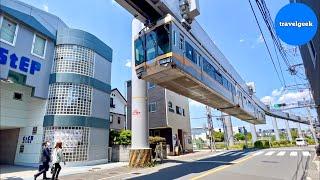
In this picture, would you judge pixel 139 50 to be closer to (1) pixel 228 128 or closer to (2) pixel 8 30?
(2) pixel 8 30

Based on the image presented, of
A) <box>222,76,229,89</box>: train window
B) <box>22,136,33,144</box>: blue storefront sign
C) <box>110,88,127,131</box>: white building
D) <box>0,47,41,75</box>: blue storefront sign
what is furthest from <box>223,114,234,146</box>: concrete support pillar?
<box>0,47,41,75</box>: blue storefront sign

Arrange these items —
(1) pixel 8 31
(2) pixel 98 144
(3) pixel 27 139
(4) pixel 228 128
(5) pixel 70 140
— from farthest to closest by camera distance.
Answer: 1. (4) pixel 228 128
2. (2) pixel 98 144
3. (3) pixel 27 139
4. (5) pixel 70 140
5. (1) pixel 8 31

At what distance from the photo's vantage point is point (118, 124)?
31.8 meters

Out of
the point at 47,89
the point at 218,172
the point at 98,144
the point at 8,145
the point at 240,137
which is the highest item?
the point at 47,89

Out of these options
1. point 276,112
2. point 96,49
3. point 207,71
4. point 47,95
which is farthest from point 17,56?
point 276,112

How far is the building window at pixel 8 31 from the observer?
13.8 m

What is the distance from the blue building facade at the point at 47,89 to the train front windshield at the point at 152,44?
24.3 ft

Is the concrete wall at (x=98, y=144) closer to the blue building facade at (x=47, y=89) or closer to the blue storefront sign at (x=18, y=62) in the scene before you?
the blue building facade at (x=47, y=89)

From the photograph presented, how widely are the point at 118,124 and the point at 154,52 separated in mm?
22182

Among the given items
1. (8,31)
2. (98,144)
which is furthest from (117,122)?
(8,31)

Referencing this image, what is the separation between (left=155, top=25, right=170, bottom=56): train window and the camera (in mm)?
10680

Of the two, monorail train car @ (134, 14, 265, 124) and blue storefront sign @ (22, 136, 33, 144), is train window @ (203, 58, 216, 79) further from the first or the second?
blue storefront sign @ (22, 136, 33, 144)

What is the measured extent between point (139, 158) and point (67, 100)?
683cm

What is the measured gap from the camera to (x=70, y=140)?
53.6 feet
